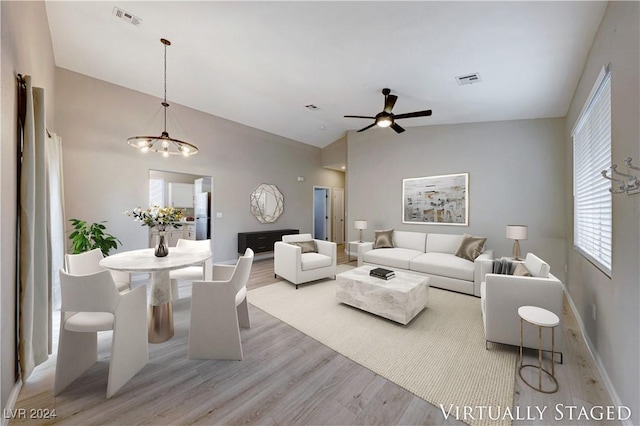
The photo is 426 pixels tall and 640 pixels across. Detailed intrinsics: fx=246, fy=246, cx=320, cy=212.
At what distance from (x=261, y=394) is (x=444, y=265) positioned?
10.6 feet

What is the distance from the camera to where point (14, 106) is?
1.74 meters

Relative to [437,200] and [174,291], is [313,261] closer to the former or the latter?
[174,291]

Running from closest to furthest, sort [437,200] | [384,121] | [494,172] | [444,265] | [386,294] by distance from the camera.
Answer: [386,294] → [384,121] → [444,265] → [494,172] → [437,200]

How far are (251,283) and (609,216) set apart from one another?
14.2ft

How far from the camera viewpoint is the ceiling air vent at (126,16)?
2.78 m

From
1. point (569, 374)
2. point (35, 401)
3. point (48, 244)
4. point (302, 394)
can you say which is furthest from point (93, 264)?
point (569, 374)

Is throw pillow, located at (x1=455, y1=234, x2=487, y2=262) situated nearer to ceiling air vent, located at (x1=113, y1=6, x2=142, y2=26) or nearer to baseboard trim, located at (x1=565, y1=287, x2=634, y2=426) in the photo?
baseboard trim, located at (x1=565, y1=287, x2=634, y2=426)

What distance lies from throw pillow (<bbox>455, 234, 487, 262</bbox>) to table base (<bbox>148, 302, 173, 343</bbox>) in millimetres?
4249

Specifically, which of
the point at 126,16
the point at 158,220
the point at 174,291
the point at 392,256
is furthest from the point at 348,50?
the point at 174,291

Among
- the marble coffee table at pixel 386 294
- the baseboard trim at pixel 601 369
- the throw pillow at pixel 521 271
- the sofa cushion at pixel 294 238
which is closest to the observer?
the baseboard trim at pixel 601 369

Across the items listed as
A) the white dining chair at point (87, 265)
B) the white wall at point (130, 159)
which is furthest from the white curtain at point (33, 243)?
the white wall at point (130, 159)

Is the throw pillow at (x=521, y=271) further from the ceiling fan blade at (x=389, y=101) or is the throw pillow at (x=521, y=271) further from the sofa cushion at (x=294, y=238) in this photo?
the sofa cushion at (x=294, y=238)

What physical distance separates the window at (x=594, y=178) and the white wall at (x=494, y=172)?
2.72 ft

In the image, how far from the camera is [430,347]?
232cm
